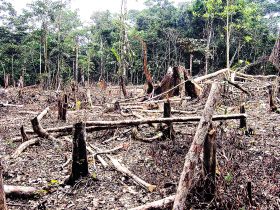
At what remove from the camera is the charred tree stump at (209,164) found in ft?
10.8

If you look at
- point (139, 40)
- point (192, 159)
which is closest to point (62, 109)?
point (192, 159)

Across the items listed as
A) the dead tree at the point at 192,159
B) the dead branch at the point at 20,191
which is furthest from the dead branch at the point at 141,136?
the dead tree at the point at 192,159

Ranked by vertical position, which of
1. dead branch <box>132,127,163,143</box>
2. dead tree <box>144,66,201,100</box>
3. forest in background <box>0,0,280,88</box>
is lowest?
dead branch <box>132,127,163,143</box>

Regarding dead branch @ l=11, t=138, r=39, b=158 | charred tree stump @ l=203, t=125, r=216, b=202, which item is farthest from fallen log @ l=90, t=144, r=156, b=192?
dead branch @ l=11, t=138, r=39, b=158

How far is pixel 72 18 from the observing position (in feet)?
129

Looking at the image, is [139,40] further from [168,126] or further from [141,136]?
[168,126]

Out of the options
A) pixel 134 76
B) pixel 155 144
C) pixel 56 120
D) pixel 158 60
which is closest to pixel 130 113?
pixel 56 120

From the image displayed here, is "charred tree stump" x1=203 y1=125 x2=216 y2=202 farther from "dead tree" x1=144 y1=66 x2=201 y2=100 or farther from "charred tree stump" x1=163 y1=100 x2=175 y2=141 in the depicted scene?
"dead tree" x1=144 y1=66 x2=201 y2=100

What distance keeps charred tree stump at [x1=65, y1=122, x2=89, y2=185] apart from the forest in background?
76.5ft

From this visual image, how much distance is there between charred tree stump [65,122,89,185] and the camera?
4.34 meters

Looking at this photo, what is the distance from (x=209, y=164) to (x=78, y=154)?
206 centimetres

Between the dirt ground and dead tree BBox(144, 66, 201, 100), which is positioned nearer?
the dirt ground

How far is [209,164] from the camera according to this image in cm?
337

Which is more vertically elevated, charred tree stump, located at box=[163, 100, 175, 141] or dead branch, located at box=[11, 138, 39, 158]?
charred tree stump, located at box=[163, 100, 175, 141]
